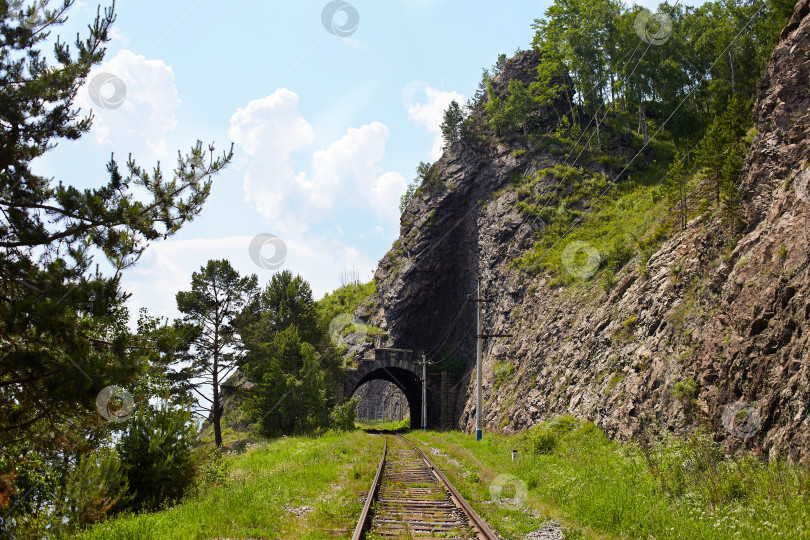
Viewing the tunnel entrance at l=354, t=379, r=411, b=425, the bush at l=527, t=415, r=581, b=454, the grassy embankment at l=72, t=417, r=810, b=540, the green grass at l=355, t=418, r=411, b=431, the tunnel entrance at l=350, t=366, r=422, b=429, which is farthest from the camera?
the tunnel entrance at l=354, t=379, r=411, b=425

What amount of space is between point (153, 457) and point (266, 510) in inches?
117

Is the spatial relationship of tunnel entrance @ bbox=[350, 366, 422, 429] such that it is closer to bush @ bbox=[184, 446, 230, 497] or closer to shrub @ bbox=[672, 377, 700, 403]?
bush @ bbox=[184, 446, 230, 497]

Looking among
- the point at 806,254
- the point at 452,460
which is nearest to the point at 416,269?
the point at 452,460

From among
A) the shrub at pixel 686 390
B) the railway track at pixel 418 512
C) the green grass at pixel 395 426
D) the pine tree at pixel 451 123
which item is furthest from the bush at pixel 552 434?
the pine tree at pixel 451 123

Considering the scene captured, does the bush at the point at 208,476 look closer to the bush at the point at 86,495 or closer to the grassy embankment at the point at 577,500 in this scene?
the grassy embankment at the point at 577,500

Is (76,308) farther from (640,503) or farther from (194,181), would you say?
(640,503)

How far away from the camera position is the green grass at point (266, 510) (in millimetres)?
7145

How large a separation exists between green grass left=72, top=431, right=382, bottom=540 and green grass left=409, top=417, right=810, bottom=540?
2594 mm

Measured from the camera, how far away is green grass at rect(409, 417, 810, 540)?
616 centimetres

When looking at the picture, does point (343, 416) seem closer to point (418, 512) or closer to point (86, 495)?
point (418, 512)

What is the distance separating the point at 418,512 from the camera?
349 inches

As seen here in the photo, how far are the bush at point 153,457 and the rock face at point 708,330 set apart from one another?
11.2 metres

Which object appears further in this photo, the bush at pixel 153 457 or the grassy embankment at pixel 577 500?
the bush at pixel 153 457

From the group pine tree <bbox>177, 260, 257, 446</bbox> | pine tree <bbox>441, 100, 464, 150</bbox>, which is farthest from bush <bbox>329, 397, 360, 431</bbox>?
pine tree <bbox>441, 100, 464, 150</bbox>
